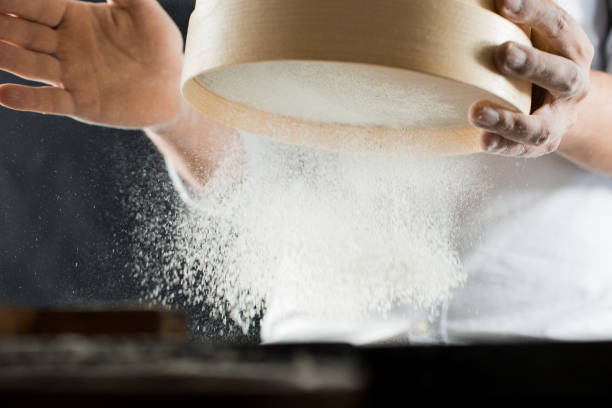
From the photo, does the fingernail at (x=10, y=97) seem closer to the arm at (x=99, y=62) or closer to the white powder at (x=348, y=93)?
the arm at (x=99, y=62)

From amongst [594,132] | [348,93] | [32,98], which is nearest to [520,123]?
[348,93]

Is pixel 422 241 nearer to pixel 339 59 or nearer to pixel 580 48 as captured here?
pixel 580 48

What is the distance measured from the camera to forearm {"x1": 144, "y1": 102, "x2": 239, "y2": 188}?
1.01 m

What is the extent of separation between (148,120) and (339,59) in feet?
1.85

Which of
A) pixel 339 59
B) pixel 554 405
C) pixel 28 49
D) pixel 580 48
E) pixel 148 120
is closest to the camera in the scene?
pixel 554 405

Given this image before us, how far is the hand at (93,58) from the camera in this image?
0.86 metres

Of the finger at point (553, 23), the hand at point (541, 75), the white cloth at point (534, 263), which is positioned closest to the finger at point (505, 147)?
the hand at point (541, 75)

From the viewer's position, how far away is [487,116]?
1.84 ft

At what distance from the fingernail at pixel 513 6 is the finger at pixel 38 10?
617mm

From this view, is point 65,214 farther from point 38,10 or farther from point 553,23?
point 553,23

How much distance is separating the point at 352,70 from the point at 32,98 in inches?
20.4

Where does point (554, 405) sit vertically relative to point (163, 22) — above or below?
below

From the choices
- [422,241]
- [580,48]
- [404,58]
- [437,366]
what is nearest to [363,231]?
[422,241]

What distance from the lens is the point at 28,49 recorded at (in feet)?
2.85
